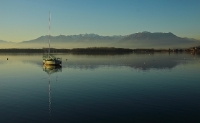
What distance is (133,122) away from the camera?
21.5 m

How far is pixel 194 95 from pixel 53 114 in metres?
21.2

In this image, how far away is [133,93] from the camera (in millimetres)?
35281

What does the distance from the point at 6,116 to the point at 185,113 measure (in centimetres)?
1924

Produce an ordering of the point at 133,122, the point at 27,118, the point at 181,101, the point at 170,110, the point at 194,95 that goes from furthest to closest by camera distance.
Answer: the point at 194,95
the point at 181,101
the point at 170,110
the point at 27,118
the point at 133,122

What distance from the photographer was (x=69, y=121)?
71.9 ft

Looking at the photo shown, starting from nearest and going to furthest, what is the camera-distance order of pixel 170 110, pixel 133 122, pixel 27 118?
pixel 133 122 → pixel 27 118 → pixel 170 110

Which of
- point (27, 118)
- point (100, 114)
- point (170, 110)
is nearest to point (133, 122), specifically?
point (100, 114)

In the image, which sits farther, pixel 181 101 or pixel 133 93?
pixel 133 93

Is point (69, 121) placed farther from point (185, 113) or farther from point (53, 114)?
point (185, 113)

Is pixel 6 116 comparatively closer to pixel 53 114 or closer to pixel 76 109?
pixel 53 114

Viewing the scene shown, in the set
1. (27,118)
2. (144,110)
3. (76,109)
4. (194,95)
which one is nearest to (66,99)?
(76,109)

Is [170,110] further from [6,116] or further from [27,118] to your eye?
[6,116]

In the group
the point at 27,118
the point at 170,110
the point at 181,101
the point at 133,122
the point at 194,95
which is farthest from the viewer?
the point at 194,95

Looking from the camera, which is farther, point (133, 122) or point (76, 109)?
point (76, 109)
